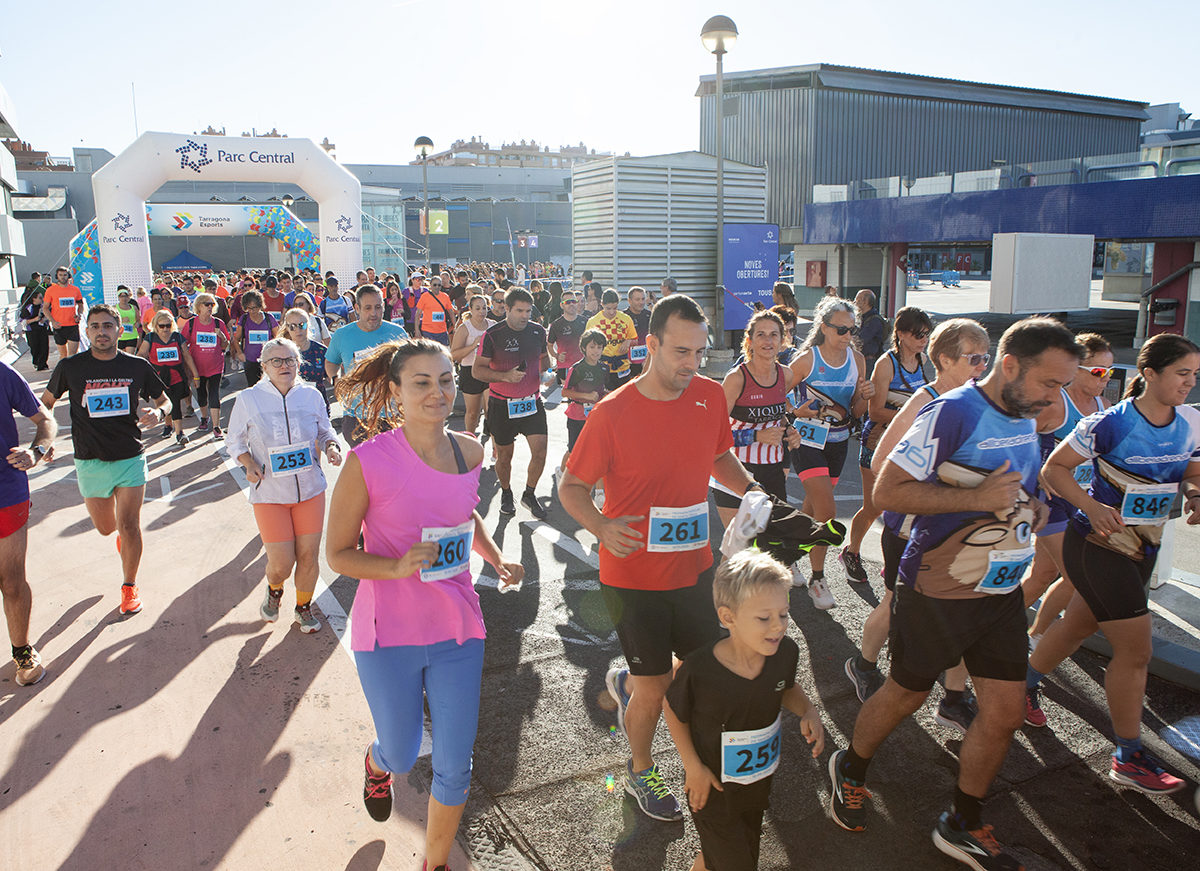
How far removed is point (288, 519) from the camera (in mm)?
5152

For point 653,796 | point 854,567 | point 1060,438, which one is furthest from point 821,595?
point 653,796

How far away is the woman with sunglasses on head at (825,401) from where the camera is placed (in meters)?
5.55

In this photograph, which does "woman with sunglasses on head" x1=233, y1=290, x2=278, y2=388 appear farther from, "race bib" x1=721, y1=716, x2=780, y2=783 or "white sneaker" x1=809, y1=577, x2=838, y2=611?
"race bib" x1=721, y1=716, x2=780, y2=783

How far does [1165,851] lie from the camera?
317 centimetres

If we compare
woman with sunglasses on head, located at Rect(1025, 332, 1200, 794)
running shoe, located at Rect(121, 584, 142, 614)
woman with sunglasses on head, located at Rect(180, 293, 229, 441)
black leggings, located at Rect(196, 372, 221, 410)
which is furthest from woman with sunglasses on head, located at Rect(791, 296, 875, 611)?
black leggings, located at Rect(196, 372, 221, 410)

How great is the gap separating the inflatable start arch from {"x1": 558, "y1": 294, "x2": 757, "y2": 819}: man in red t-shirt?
20229 mm

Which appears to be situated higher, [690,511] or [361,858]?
[690,511]

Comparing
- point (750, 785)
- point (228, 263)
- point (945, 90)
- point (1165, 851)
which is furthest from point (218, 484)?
point (228, 263)

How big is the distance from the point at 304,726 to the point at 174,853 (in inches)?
37.7

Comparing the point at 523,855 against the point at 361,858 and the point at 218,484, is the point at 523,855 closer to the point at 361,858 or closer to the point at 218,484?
the point at 361,858

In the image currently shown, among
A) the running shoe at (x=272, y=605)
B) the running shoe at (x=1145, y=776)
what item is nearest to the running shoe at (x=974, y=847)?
the running shoe at (x=1145, y=776)

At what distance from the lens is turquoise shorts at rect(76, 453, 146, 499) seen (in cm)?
536

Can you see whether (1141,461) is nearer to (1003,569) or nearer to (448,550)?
(1003,569)

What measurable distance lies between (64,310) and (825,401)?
630 inches
